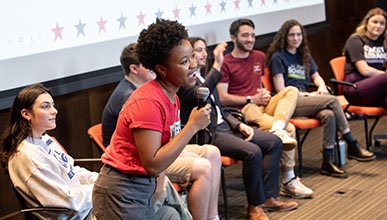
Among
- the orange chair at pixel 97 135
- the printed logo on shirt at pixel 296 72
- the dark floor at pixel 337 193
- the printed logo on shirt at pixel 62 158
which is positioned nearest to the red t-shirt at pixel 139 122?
the printed logo on shirt at pixel 62 158

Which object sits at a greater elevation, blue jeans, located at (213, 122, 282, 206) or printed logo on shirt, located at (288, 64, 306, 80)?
printed logo on shirt, located at (288, 64, 306, 80)

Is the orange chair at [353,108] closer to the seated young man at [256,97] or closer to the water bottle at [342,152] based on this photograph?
the water bottle at [342,152]

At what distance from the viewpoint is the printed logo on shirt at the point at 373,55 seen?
5.93 metres

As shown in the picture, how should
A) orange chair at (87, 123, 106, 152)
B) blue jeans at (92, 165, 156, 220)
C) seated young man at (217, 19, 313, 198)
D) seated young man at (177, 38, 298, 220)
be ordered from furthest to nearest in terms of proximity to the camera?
seated young man at (217, 19, 313, 198) < seated young man at (177, 38, 298, 220) < orange chair at (87, 123, 106, 152) < blue jeans at (92, 165, 156, 220)

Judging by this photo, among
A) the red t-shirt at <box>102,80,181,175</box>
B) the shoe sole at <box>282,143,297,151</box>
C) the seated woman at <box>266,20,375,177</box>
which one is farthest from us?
the seated woman at <box>266,20,375,177</box>

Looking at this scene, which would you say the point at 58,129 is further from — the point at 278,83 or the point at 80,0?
the point at 278,83

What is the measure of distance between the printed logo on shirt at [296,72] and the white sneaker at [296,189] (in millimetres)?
877

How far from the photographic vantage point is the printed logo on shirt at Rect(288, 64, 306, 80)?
5438 mm

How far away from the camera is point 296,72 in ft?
17.9

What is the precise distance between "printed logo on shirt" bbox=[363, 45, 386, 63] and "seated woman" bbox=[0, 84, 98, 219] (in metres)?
3.24

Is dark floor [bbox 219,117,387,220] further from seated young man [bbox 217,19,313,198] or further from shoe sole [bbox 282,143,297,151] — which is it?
shoe sole [bbox 282,143,297,151]

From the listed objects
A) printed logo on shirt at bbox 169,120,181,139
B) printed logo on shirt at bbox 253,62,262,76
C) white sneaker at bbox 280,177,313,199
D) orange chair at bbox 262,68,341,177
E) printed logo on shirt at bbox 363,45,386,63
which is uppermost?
printed logo on shirt at bbox 169,120,181,139

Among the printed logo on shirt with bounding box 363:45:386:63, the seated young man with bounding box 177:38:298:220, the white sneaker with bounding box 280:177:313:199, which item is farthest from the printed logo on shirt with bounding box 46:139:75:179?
the printed logo on shirt with bounding box 363:45:386:63

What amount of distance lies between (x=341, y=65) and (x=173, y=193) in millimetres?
3121
